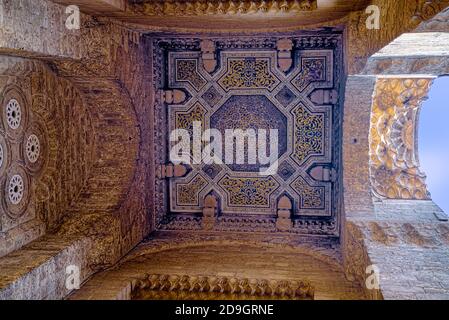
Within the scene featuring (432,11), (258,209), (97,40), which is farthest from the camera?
(258,209)

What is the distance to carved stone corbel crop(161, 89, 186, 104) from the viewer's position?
5.64 m

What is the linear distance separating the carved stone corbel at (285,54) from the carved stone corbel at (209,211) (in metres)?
1.71

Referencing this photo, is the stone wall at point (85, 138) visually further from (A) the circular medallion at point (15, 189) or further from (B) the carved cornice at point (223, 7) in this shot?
(B) the carved cornice at point (223, 7)

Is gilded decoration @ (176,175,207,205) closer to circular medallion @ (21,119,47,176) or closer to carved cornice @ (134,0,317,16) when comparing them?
circular medallion @ (21,119,47,176)

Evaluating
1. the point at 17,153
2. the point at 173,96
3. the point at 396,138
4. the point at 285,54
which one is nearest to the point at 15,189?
the point at 17,153

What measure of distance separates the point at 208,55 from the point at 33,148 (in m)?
2.21

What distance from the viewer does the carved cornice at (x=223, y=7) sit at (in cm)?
409

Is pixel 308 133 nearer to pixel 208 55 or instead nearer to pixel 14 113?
pixel 208 55

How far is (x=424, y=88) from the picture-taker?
5324 millimetres

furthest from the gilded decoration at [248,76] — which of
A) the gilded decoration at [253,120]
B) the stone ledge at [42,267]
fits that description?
the stone ledge at [42,267]

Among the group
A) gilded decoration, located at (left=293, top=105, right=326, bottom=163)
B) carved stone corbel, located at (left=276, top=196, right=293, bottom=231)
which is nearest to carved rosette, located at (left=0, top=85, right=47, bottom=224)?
carved stone corbel, located at (left=276, top=196, right=293, bottom=231)

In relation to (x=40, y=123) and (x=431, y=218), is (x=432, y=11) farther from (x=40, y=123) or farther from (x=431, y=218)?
(x=40, y=123)
